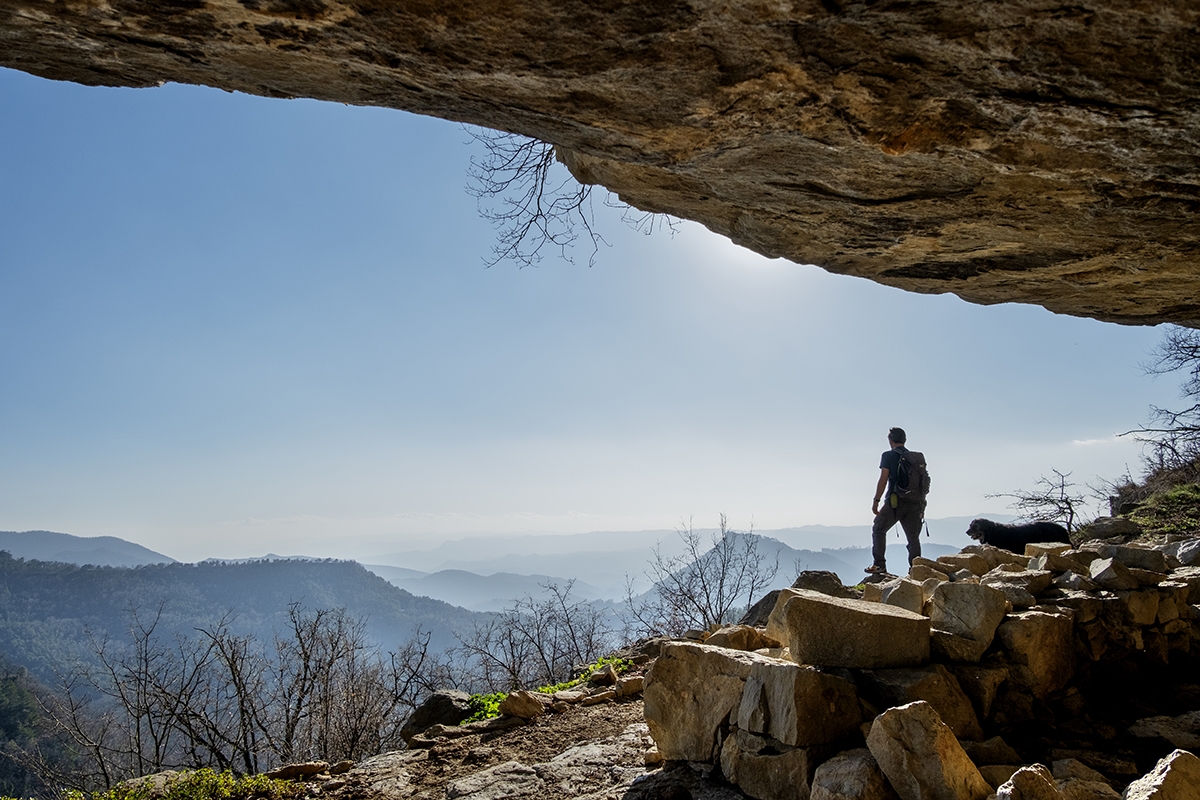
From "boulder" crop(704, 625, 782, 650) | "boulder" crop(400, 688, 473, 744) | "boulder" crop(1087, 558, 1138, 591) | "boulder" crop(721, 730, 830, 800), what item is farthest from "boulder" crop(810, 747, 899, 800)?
"boulder" crop(400, 688, 473, 744)

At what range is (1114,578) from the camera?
4297mm

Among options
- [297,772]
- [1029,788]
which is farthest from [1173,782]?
[297,772]

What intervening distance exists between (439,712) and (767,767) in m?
3.98

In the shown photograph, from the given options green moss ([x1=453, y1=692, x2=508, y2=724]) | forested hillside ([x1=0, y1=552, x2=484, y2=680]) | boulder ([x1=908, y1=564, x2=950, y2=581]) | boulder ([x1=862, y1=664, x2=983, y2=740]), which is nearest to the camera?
boulder ([x1=862, y1=664, x2=983, y2=740])

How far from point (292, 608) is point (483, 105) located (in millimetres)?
18816

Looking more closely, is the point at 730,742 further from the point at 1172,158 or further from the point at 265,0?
the point at 265,0

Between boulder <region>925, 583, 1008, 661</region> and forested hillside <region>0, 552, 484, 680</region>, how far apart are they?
9812 centimetres

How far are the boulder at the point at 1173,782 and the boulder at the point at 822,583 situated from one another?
450cm

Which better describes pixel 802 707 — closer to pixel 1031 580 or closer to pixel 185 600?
pixel 1031 580

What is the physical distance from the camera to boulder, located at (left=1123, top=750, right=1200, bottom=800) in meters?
2.16

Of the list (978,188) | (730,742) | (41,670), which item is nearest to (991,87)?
(978,188)

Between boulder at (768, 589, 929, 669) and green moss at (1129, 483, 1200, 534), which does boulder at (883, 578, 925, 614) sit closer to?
boulder at (768, 589, 929, 669)

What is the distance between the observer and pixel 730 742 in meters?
3.28

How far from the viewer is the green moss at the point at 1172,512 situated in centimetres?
906
